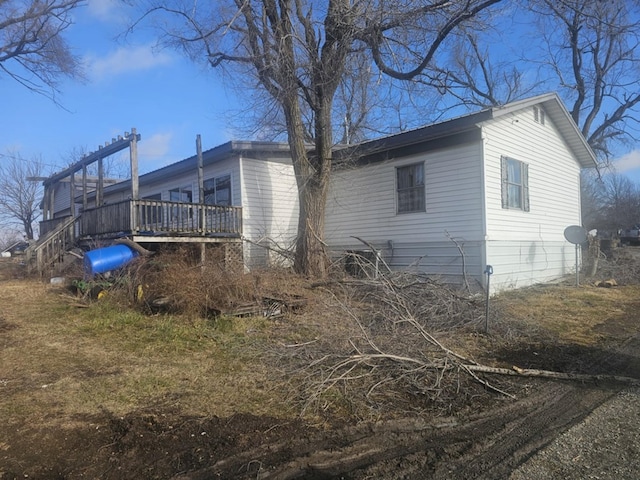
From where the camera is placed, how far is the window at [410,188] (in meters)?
12.7

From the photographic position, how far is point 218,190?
15742 mm

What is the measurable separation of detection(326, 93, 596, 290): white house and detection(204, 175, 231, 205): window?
349cm

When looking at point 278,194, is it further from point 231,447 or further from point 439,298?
point 231,447

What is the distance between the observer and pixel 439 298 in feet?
26.2

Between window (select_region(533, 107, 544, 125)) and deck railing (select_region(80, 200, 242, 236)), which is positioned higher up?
window (select_region(533, 107, 544, 125))

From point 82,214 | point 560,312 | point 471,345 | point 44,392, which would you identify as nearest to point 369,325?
point 471,345

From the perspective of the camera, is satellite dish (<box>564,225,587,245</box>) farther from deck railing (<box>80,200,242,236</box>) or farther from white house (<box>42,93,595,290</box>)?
deck railing (<box>80,200,242,236</box>)

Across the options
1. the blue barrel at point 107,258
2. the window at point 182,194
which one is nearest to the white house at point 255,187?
the window at point 182,194

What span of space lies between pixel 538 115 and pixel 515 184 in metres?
3.10

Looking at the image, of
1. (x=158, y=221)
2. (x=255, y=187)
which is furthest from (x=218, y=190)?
(x=158, y=221)

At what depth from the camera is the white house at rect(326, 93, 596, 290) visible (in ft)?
37.9

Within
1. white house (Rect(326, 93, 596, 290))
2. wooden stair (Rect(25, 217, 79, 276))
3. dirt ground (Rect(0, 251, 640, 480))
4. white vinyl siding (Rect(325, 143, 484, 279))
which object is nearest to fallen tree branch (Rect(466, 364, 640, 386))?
dirt ground (Rect(0, 251, 640, 480))

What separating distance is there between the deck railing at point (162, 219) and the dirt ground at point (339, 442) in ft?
22.7

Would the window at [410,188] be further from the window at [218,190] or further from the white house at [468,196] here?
the window at [218,190]
